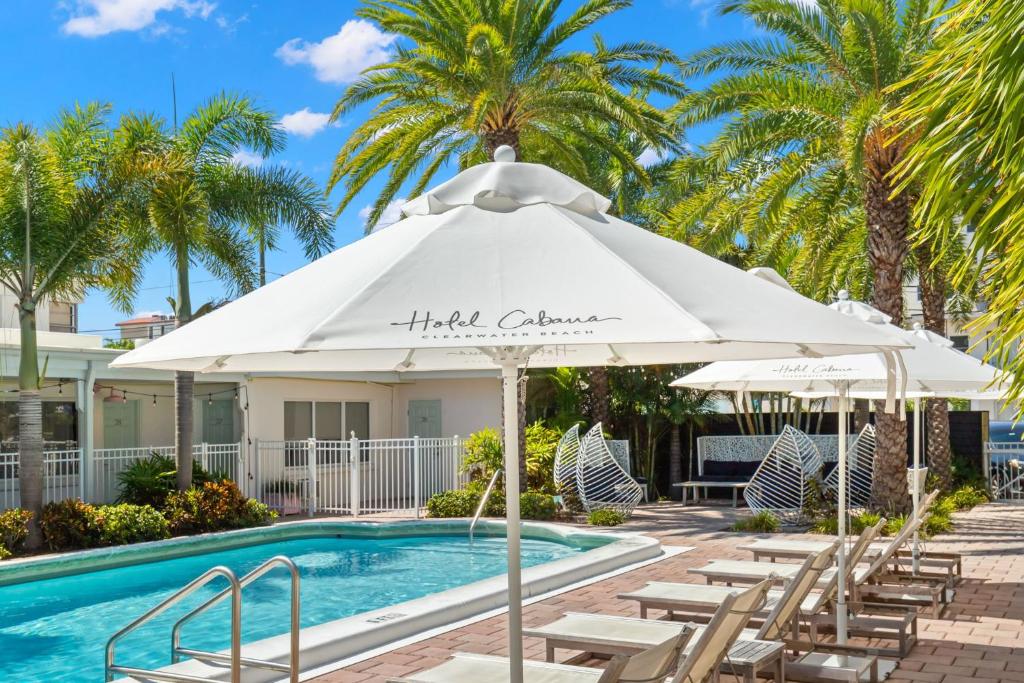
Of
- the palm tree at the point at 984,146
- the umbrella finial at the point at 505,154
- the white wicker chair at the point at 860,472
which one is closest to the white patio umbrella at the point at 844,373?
the palm tree at the point at 984,146

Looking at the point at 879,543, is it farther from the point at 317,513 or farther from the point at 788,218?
the point at 317,513

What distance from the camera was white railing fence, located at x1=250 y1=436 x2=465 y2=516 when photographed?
2008 centimetres

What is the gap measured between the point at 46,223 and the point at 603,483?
10264mm

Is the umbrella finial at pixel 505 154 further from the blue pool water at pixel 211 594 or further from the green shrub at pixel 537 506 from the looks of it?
the green shrub at pixel 537 506

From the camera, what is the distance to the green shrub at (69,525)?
15141mm

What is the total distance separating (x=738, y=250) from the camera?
2792 cm

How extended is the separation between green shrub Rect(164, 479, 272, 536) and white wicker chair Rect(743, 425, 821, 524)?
877 cm

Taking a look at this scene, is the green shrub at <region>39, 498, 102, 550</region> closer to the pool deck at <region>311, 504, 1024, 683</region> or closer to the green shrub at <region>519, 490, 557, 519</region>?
the green shrub at <region>519, 490, 557, 519</region>

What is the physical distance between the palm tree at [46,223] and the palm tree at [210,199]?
0.63 meters

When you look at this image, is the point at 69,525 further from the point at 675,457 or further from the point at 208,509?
the point at 675,457

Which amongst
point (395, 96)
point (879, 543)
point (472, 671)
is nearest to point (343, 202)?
point (395, 96)

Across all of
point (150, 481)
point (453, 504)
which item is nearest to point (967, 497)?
point (453, 504)

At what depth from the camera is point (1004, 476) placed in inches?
899

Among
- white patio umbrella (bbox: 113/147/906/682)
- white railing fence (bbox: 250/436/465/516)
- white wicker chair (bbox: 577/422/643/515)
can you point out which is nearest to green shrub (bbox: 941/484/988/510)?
white wicker chair (bbox: 577/422/643/515)
